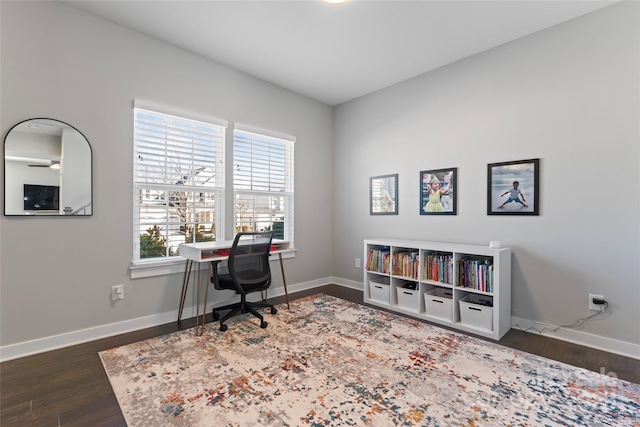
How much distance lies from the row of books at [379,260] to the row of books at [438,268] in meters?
0.44

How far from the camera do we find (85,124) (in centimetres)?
254

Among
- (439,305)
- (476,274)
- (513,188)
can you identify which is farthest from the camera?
(439,305)

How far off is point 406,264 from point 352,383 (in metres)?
1.64

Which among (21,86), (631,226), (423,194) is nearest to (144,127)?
(21,86)

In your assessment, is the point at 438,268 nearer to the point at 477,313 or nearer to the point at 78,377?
the point at 477,313

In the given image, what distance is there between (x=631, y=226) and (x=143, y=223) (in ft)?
13.8

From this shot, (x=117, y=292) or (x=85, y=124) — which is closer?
(x=85, y=124)

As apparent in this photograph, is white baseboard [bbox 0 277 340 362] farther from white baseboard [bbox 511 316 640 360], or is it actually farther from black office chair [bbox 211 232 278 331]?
white baseboard [bbox 511 316 640 360]

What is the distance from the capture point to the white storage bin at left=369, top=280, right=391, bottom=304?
345cm

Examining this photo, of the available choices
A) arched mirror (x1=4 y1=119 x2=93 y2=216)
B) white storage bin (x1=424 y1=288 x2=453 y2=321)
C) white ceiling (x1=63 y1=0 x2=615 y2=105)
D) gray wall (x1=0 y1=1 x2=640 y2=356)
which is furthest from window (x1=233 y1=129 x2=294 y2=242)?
white storage bin (x1=424 y1=288 x2=453 y2=321)

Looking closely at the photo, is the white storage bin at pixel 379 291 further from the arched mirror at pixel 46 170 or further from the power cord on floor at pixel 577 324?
the arched mirror at pixel 46 170

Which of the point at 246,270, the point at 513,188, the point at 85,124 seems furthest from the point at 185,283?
the point at 513,188

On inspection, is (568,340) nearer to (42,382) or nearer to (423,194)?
(423,194)

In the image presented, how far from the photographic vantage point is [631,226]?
230 centimetres
